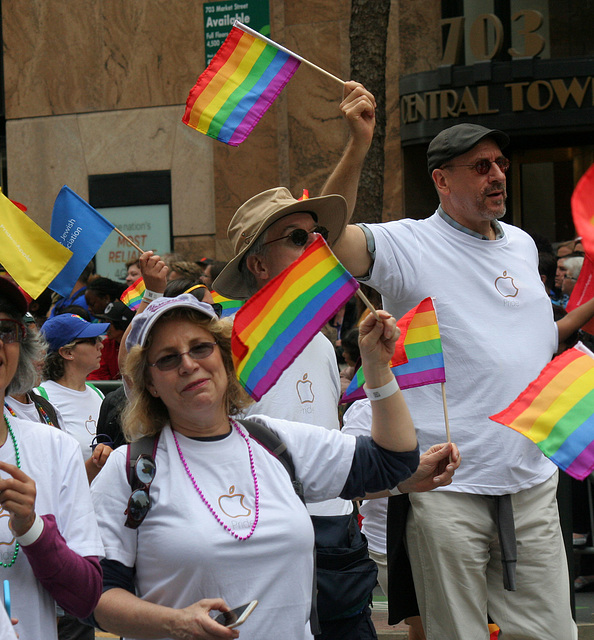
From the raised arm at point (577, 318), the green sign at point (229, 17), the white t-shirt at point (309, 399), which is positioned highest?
the green sign at point (229, 17)

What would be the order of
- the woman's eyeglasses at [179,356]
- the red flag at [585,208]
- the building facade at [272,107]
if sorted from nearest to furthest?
the woman's eyeglasses at [179,356]
the red flag at [585,208]
the building facade at [272,107]

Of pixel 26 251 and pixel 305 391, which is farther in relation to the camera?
pixel 26 251

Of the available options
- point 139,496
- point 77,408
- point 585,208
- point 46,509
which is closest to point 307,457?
point 139,496

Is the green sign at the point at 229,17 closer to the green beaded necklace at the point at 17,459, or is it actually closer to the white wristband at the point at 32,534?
the green beaded necklace at the point at 17,459

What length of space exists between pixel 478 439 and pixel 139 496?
63.9 inches

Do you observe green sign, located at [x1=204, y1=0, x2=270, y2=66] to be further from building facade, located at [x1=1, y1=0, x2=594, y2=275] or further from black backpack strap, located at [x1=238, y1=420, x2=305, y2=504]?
black backpack strap, located at [x1=238, y1=420, x2=305, y2=504]

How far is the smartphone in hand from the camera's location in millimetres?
2400

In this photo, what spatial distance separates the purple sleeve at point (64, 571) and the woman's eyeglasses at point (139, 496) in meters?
0.15

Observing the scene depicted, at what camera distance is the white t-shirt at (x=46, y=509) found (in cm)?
254

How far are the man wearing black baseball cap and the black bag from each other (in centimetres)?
33

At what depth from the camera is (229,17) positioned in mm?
13258

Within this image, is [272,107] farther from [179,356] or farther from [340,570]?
[179,356]

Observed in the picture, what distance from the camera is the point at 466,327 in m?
3.87

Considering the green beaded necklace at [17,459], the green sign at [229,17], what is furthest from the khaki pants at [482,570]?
the green sign at [229,17]
